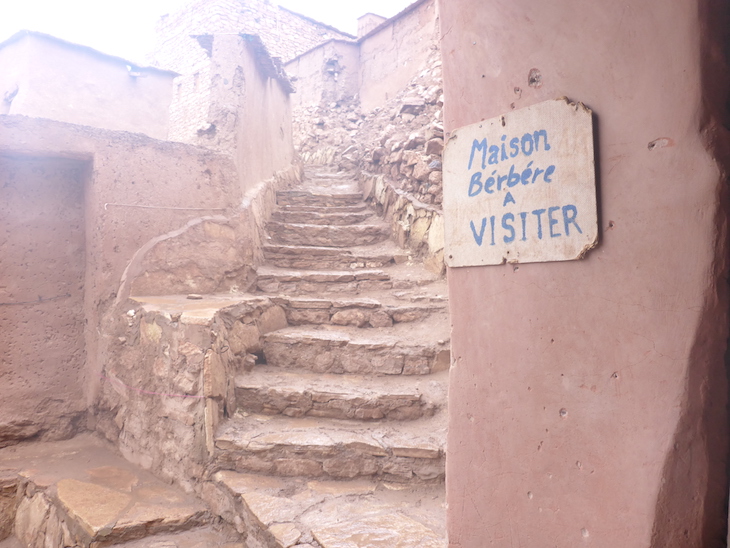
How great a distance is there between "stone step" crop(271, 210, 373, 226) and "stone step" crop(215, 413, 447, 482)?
340 centimetres

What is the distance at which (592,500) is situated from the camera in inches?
49.8

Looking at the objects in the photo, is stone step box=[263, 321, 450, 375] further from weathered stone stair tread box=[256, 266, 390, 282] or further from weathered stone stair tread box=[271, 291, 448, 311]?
weathered stone stair tread box=[256, 266, 390, 282]

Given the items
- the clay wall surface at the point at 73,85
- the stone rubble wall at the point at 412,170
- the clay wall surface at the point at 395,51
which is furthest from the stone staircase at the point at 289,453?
the clay wall surface at the point at 395,51

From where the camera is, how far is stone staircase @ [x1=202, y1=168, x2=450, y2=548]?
2256 mm

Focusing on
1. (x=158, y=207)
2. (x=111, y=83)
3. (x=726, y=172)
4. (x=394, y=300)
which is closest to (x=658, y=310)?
(x=726, y=172)

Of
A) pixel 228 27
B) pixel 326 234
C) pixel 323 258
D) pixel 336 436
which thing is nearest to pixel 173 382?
pixel 336 436

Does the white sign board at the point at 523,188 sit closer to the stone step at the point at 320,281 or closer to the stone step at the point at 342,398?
the stone step at the point at 342,398

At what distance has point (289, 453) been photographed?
263 cm

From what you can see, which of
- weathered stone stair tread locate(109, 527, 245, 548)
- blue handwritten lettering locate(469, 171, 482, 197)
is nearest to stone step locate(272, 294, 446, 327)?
weathered stone stair tread locate(109, 527, 245, 548)

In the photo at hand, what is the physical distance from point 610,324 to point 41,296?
3.56 m

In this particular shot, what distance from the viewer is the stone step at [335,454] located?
2562mm

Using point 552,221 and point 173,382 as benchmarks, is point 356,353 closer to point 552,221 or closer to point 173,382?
point 173,382

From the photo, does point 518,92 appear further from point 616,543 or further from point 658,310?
point 616,543

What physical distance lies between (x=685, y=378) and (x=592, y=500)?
406mm
